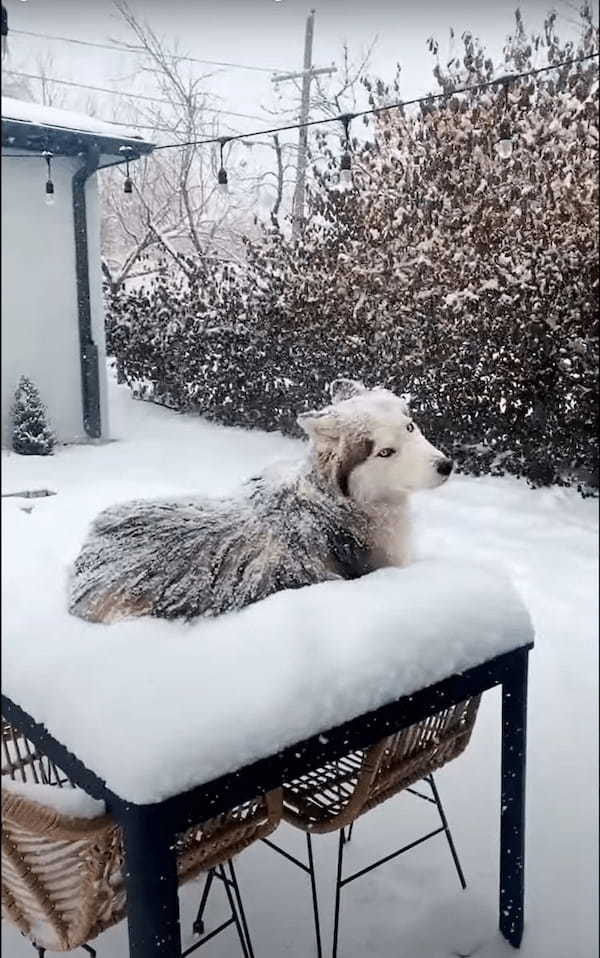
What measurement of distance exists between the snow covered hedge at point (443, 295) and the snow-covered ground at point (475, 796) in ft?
0.35

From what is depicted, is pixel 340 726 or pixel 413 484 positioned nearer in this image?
pixel 340 726

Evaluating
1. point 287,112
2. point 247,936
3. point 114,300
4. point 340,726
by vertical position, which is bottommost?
point 247,936

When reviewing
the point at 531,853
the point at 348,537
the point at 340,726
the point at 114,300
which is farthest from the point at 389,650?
the point at 114,300

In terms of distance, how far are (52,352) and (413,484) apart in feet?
1.89

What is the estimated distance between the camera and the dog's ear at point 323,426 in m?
1.13

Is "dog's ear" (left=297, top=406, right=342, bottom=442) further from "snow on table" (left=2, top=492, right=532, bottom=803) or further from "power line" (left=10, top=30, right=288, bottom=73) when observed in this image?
"power line" (left=10, top=30, right=288, bottom=73)

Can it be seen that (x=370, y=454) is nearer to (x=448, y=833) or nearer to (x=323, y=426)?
(x=323, y=426)

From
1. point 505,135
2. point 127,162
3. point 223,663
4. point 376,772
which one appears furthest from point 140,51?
point 376,772

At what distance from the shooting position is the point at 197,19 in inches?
47.8

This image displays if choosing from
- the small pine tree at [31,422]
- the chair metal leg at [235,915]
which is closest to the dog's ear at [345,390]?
the small pine tree at [31,422]

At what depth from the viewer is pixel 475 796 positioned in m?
1.20

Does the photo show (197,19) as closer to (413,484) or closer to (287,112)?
(287,112)

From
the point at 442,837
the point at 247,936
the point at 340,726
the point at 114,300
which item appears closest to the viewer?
the point at 340,726

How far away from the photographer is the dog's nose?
1.09 m
